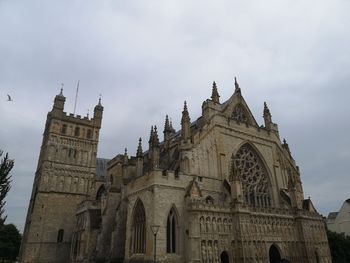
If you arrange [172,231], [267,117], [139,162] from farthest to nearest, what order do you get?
[267,117]
[139,162]
[172,231]

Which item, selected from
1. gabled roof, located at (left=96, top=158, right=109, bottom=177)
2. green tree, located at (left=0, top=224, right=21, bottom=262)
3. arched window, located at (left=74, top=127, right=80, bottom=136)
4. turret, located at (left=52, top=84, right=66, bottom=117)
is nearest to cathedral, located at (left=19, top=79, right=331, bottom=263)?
turret, located at (left=52, top=84, right=66, bottom=117)

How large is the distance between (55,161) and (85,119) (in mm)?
8928

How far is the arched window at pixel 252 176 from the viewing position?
3153 centimetres

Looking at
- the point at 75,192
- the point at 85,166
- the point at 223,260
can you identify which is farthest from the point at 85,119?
the point at 223,260

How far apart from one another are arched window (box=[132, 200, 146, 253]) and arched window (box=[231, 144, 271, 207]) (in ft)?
34.4

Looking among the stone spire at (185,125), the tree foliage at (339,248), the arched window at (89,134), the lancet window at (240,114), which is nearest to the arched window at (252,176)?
the lancet window at (240,114)

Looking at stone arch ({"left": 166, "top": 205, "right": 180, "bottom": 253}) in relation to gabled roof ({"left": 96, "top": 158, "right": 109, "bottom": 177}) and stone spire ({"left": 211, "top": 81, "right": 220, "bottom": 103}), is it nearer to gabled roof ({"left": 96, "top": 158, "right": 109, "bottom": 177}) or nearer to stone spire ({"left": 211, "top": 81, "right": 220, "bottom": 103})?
stone spire ({"left": 211, "top": 81, "right": 220, "bottom": 103})

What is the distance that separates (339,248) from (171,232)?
978 inches

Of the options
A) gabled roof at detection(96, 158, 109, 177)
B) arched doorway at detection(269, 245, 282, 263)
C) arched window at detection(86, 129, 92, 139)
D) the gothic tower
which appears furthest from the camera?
gabled roof at detection(96, 158, 109, 177)

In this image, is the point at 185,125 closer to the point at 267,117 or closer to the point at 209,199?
the point at 209,199

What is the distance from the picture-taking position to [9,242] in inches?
1975

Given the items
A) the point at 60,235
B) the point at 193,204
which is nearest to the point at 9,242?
the point at 60,235

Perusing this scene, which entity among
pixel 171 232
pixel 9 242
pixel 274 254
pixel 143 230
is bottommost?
pixel 274 254

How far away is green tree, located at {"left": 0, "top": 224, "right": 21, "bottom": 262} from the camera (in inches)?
1891
